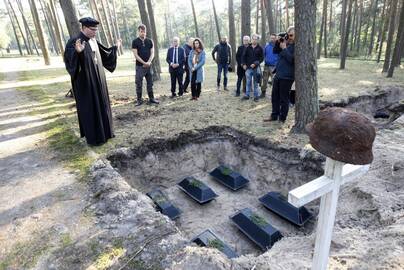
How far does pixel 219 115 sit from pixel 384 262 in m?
5.28

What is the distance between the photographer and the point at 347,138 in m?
1.65

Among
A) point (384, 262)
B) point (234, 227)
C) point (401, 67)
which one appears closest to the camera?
point (384, 262)

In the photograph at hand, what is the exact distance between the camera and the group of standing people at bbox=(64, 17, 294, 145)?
4.96m

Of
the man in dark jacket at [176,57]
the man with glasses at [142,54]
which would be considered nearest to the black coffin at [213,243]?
the man with glasses at [142,54]

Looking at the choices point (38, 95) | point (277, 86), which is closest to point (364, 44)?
point (277, 86)

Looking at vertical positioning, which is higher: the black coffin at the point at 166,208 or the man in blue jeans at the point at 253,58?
the man in blue jeans at the point at 253,58

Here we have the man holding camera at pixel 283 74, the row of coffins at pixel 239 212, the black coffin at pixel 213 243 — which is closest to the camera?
the black coffin at pixel 213 243

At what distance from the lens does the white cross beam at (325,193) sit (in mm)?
1669

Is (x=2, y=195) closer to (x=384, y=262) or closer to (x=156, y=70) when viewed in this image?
(x=384, y=262)

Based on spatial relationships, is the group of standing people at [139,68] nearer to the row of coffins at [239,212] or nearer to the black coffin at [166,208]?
the black coffin at [166,208]

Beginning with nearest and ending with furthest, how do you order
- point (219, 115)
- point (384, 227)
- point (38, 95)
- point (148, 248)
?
point (148, 248), point (384, 227), point (219, 115), point (38, 95)

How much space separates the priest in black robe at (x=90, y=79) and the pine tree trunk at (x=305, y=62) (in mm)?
3768

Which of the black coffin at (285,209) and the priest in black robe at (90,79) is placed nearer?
the black coffin at (285,209)

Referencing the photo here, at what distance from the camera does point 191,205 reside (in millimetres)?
5340
